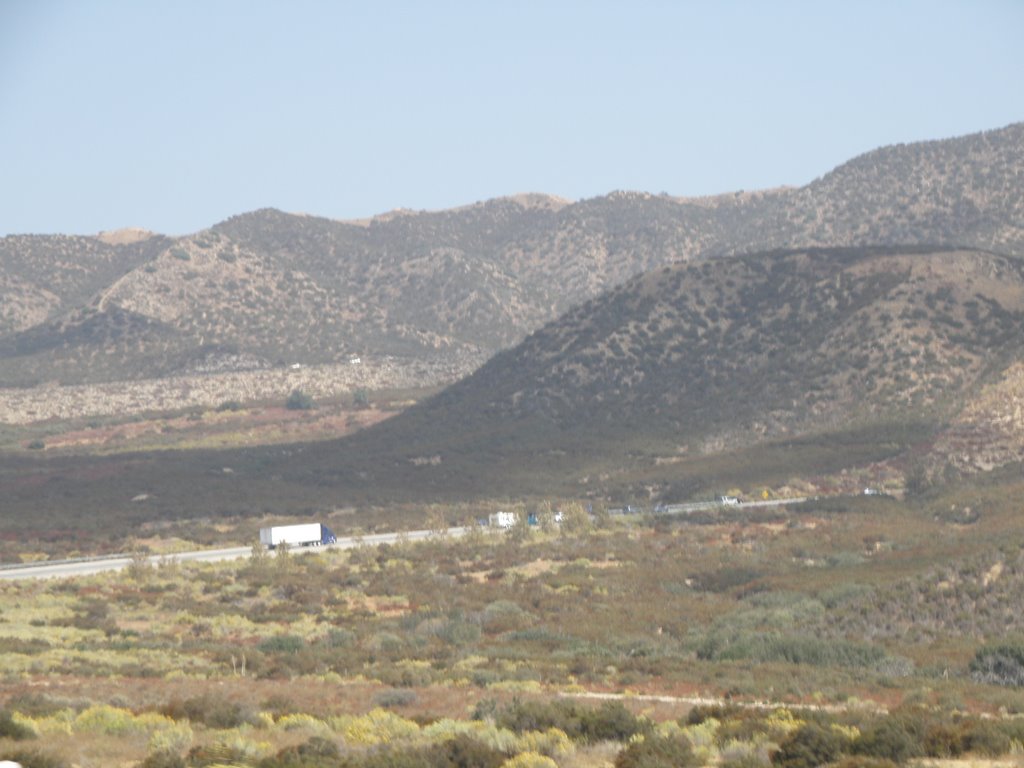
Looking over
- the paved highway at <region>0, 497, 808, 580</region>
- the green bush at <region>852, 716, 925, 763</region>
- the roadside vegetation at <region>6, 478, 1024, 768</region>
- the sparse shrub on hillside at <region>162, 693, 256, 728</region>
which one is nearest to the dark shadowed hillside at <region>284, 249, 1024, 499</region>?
the paved highway at <region>0, 497, 808, 580</region>

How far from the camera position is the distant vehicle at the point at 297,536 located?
58.1 metres

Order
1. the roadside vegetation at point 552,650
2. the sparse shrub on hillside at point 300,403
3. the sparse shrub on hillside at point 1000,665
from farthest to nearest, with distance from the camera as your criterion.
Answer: the sparse shrub on hillside at point 300,403, the sparse shrub on hillside at point 1000,665, the roadside vegetation at point 552,650

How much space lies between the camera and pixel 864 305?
351ft

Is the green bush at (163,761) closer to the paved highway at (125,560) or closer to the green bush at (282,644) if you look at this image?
the green bush at (282,644)

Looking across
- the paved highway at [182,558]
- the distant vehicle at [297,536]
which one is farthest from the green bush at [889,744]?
the distant vehicle at [297,536]

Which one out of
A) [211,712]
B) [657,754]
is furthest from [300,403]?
[657,754]

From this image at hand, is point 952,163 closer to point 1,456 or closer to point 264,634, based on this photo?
point 1,456

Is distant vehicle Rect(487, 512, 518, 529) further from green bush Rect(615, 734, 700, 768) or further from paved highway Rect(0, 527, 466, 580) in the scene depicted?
green bush Rect(615, 734, 700, 768)

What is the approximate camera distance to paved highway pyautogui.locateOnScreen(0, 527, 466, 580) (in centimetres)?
4981

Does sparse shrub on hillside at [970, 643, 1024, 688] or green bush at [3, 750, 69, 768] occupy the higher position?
green bush at [3, 750, 69, 768]

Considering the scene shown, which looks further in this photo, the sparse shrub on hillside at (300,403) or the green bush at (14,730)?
the sparse shrub on hillside at (300,403)

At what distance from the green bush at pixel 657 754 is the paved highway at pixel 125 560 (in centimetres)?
3355

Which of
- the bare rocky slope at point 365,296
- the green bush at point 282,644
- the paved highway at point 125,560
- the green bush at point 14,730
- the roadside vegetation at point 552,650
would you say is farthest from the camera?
the bare rocky slope at point 365,296

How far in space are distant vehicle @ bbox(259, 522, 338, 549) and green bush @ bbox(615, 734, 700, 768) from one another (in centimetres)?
4145
